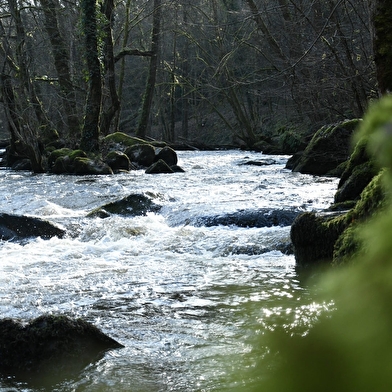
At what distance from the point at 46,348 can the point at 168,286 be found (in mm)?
2016

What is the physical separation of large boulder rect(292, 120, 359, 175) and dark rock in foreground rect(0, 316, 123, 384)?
1197cm

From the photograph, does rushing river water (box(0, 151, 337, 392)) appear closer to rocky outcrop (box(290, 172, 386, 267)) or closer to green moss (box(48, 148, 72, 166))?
rocky outcrop (box(290, 172, 386, 267))

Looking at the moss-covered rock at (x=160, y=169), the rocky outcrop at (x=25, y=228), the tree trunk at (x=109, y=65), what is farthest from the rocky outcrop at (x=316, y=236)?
the tree trunk at (x=109, y=65)

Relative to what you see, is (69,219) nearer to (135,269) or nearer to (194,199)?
(194,199)

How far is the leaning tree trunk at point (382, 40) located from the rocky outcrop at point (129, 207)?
577 centimetres

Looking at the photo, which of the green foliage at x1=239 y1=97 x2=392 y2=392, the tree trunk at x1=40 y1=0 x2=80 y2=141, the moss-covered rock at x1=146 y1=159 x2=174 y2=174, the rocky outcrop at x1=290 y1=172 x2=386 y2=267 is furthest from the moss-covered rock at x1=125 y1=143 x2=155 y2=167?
the green foliage at x1=239 y1=97 x2=392 y2=392

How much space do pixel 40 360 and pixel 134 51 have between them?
78.1 feet

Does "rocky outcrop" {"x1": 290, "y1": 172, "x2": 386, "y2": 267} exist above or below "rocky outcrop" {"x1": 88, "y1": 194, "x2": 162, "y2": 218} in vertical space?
above

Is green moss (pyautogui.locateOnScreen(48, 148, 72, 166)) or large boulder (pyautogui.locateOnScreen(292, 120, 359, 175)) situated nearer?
large boulder (pyautogui.locateOnScreen(292, 120, 359, 175))

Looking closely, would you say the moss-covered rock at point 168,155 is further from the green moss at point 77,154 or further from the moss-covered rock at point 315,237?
the moss-covered rock at point 315,237

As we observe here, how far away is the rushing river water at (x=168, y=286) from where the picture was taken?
3.39 m

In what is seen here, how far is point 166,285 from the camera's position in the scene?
17.8 feet

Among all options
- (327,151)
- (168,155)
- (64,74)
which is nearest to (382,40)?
(327,151)

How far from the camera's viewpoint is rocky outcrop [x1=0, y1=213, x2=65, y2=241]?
8.24m
